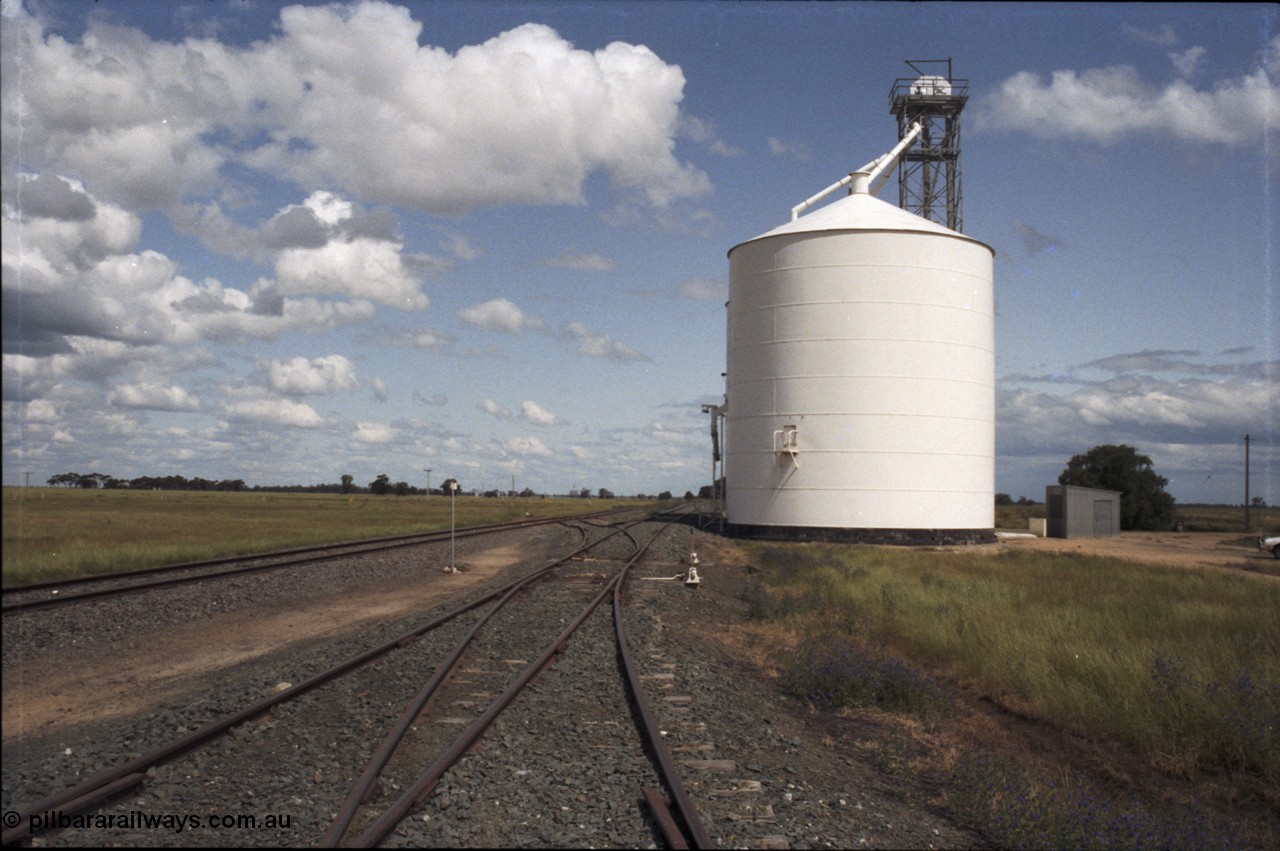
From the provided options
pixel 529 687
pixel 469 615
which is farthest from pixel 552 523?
pixel 529 687

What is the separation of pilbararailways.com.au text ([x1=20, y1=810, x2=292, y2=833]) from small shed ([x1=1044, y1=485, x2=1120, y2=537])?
153 ft

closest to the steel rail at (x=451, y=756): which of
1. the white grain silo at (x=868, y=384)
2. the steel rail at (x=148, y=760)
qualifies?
the steel rail at (x=148, y=760)

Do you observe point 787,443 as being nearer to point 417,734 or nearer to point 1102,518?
point 1102,518

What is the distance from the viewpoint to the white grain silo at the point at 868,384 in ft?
115

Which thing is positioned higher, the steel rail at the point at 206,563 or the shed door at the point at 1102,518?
the shed door at the point at 1102,518

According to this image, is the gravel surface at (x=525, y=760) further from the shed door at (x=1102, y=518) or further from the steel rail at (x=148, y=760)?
the shed door at (x=1102, y=518)

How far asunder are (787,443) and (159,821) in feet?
104

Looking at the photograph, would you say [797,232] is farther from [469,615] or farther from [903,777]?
[903,777]

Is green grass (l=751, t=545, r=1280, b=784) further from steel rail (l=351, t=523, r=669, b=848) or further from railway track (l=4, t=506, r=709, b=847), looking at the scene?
railway track (l=4, t=506, r=709, b=847)

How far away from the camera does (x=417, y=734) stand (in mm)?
7852

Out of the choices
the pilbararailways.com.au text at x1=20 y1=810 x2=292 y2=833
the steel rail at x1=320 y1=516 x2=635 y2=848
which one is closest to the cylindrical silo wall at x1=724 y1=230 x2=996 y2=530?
the steel rail at x1=320 y1=516 x2=635 y2=848

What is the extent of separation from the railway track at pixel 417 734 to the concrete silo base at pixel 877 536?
76.3 feet

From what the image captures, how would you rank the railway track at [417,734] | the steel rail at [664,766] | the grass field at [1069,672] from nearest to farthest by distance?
the steel rail at [664,766], the railway track at [417,734], the grass field at [1069,672]

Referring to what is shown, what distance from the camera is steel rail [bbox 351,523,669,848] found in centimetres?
542
